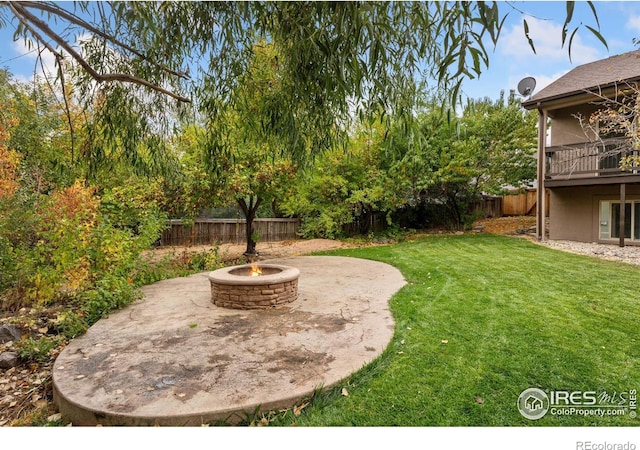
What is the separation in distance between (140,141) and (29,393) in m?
2.29

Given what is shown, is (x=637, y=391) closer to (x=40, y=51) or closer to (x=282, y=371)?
(x=282, y=371)

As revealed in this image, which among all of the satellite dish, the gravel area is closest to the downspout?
the gravel area

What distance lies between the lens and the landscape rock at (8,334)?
11.6 ft

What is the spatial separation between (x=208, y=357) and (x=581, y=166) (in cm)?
1062

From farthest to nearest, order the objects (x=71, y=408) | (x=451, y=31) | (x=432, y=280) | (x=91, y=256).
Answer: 1. (x=432, y=280)
2. (x=91, y=256)
3. (x=71, y=408)
4. (x=451, y=31)

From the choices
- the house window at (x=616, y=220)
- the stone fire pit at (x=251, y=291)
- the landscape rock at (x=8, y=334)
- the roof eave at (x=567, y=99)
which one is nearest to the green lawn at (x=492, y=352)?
the stone fire pit at (x=251, y=291)

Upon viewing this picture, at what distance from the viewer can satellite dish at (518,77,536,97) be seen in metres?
9.98

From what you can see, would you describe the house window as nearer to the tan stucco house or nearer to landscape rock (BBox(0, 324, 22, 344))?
the tan stucco house

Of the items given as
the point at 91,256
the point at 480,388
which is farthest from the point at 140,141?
the point at 480,388

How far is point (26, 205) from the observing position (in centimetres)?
468

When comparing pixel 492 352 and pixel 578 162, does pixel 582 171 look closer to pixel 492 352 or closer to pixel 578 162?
pixel 578 162

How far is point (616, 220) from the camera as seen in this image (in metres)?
9.12

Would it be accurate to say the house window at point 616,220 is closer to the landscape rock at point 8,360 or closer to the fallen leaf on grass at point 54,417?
the fallen leaf on grass at point 54,417

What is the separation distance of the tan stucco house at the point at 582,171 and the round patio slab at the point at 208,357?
771cm
